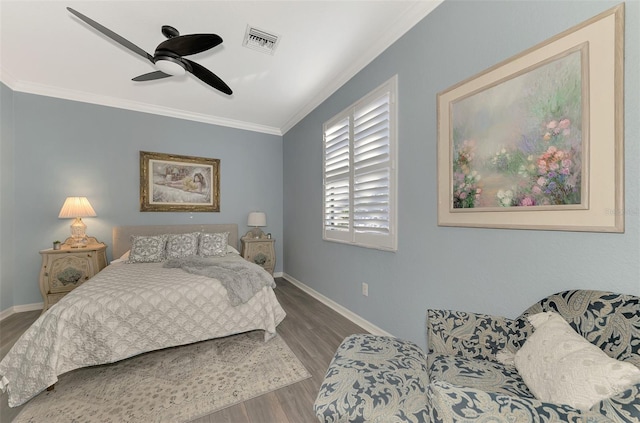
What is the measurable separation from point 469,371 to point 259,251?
3.55 m

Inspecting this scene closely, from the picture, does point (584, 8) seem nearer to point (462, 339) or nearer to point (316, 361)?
point (462, 339)

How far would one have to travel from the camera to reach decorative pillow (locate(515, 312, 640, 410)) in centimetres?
77

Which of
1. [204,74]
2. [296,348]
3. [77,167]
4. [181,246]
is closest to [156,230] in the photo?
[181,246]

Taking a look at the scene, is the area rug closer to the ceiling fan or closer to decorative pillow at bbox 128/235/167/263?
decorative pillow at bbox 128/235/167/263

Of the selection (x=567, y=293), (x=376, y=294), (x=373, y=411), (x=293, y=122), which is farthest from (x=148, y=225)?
(x=567, y=293)

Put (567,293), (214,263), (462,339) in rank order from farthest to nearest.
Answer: (214,263), (462,339), (567,293)

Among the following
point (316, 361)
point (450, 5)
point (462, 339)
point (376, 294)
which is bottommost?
point (316, 361)

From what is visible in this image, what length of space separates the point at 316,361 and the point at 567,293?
1.76 meters

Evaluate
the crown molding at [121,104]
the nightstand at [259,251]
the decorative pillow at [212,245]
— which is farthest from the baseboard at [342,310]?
the crown molding at [121,104]

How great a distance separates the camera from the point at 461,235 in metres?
1.72

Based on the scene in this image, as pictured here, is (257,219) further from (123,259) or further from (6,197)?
(6,197)

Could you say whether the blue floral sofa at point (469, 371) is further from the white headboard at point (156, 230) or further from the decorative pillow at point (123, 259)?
the white headboard at point (156, 230)

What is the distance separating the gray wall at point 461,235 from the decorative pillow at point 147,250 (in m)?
2.33

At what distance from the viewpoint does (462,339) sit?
1.33m
